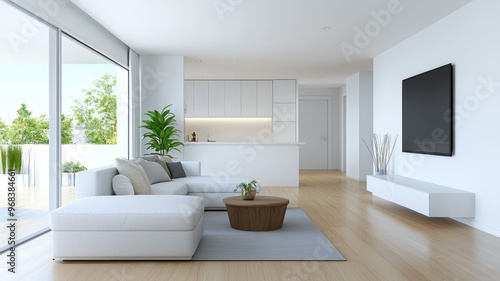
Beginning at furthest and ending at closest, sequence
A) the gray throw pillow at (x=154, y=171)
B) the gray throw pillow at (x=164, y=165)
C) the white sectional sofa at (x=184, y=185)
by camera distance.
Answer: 1. the gray throw pillow at (x=164, y=165)
2. the gray throw pillow at (x=154, y=171)
3. the white sectional sofa at (x=184, y=185)

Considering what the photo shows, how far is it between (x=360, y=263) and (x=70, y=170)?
320 inches

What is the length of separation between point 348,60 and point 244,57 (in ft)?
6.80

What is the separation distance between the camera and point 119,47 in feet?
25.6

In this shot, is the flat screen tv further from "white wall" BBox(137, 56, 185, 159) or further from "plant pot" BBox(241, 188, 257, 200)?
"white wall" BBox(137, 56, 185, 159)

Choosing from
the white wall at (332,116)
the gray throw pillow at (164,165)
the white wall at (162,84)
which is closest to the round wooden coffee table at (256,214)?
the gray throw pillow at (164,165)

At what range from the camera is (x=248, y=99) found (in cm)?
1244

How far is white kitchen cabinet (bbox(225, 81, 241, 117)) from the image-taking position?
12.4 metres

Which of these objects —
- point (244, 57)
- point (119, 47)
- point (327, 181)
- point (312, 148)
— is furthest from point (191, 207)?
point (312, 148)

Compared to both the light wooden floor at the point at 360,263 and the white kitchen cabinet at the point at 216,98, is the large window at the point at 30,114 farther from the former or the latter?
the white kitchen cabinet at the point at 216,98

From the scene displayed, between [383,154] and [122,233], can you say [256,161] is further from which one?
[122,233]

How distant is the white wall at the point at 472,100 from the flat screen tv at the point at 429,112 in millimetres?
111

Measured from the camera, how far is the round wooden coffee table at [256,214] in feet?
16.3

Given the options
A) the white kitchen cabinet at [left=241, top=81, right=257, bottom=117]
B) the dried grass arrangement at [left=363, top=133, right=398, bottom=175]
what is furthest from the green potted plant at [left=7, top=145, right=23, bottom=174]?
the white kitchen cabinet at [left=241, top=81, right=257, bottom=117]

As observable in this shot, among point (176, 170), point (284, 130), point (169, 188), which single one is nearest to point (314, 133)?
point (284, 130)
